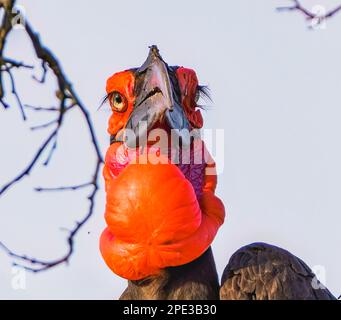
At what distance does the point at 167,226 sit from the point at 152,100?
0.78 metres

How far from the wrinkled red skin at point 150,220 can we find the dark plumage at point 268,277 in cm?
24

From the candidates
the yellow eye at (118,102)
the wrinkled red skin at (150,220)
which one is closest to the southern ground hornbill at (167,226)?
the wrinkled red skin at (150,220)

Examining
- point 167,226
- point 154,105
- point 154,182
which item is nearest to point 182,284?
point 167,226

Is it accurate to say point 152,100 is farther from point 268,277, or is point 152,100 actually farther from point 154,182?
point 268,277

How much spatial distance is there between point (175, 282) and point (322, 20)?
8.44 ft

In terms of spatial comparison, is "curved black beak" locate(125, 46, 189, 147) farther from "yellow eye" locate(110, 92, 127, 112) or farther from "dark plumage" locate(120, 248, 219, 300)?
Result: "dark plumage" locate(120, 248, 219, 300)

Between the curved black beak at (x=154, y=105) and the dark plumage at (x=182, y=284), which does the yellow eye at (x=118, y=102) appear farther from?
the dark plumage at (x=182, y=284)

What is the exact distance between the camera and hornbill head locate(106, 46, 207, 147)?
5492 millimetres

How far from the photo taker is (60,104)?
2756mm

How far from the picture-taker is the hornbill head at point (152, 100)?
5.49 m

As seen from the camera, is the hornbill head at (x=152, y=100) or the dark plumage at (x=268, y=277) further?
the hornbill head at (x=152, y=100)
